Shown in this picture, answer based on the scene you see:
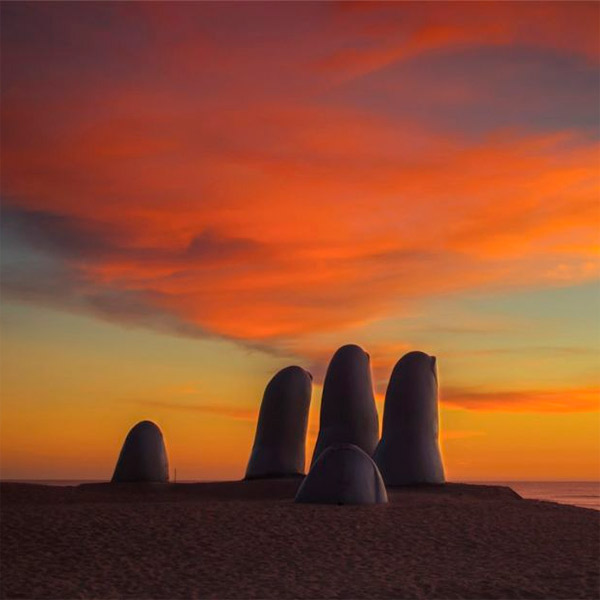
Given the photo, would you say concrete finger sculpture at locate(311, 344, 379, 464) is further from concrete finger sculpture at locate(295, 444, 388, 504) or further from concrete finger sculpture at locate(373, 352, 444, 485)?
concrete finger sculpture at locate(295, 444, 388, 504)

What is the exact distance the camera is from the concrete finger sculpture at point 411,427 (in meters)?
23.8

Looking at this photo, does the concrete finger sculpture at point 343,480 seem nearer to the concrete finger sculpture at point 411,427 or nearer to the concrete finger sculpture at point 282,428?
the concrete finger sculpture at point 411,427

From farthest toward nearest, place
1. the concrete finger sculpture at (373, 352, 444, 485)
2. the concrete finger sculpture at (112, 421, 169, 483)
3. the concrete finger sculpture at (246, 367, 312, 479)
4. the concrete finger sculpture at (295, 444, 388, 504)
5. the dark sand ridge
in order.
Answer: the concrete finger sculpture at (112, 421, 169, 483)
the concrete finger sculpture at (246, 367, 312, 479)
the concrete finger sculpture at (373, 352, 444, 485)
the concrete finger sculpture at (295, 444, 388, 504)
the dark sand ridge

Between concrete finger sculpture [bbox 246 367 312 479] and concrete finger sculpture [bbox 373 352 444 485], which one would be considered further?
concrete finger sculpture [bbox 246 367 312 479]

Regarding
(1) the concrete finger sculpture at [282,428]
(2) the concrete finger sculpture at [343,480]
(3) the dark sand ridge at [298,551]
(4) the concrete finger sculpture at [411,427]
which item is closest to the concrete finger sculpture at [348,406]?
(1) the concrete finger sculpture at [282,428]

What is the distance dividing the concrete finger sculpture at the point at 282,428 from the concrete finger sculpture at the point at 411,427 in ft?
10.6

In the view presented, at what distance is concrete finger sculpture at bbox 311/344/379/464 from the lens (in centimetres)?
2586

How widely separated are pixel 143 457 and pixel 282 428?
4.70 meters

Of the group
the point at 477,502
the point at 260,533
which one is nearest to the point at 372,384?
the point at 477,502

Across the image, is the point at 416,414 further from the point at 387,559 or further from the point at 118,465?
the point at 387,559

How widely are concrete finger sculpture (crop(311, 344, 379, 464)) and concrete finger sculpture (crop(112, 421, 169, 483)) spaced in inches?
214

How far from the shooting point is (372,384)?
26938mm

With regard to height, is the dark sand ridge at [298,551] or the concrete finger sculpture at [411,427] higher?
the concrete finger sculpture at [411,427]

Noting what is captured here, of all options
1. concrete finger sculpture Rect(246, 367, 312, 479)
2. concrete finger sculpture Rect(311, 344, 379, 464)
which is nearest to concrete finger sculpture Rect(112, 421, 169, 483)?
concrete finger sculpture Rect(246, 367, 312, 479)
